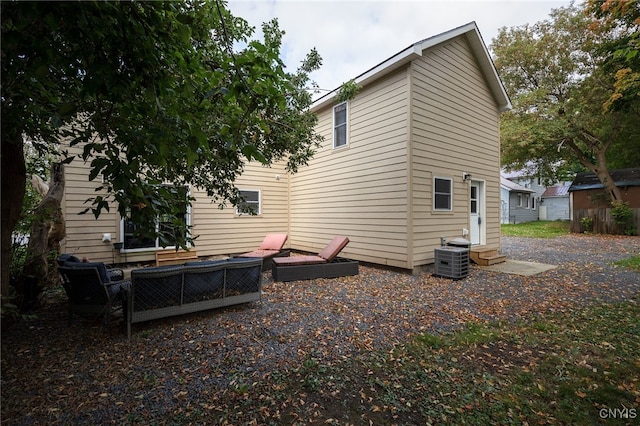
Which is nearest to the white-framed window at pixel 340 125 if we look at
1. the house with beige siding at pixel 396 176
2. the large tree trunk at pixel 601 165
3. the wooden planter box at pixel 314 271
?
the house with beige siding at pixel 396 176

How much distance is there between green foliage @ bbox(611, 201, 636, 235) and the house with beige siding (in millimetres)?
10831

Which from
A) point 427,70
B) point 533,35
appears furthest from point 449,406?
point 533,35

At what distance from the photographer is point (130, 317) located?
3.59 meters

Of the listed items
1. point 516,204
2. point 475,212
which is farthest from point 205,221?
point 516,204

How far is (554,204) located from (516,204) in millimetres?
6955

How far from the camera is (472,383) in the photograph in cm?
266

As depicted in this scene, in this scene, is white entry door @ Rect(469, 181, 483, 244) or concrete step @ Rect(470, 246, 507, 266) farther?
white entry door @ Rect(469, 181, 483, 244)

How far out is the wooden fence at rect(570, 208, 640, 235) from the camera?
14.8 metres

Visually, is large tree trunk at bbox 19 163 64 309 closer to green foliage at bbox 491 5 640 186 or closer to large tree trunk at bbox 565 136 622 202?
green foliage at bbox 491 5 640 186

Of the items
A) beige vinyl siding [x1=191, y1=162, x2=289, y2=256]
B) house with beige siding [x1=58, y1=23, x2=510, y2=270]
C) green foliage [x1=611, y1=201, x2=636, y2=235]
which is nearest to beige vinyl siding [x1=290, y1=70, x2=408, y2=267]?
house with beige siding [x1=58, y1=23, x2=510, y2=270]

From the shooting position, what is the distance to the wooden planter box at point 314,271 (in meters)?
6.47

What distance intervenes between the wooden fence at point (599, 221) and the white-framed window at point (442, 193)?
13890mm

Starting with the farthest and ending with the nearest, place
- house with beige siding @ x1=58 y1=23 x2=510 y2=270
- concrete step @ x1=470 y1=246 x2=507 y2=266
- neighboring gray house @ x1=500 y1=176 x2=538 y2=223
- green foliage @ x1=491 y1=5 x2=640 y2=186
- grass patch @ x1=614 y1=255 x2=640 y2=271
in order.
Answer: neighboring gray house @ x1=500 y1=176 x2=538 y2=223 → green foliage @ x1=491 y1=5 x2=640 y2=186 → concrete step @ x1=470 y1=246 x2=507 y2=266 → grass patch @ x1=614 y1=255 x2=640 y2=271 → house with beige siding @ x1=58 y1=23 x2=510 y2=270

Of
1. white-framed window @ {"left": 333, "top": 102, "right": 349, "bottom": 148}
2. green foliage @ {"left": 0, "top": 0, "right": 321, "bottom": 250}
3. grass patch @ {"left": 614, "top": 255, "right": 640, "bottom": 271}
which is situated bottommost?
grass patch @ {"left": 614, "top": 255, "right": 640, "bottom": 271}
